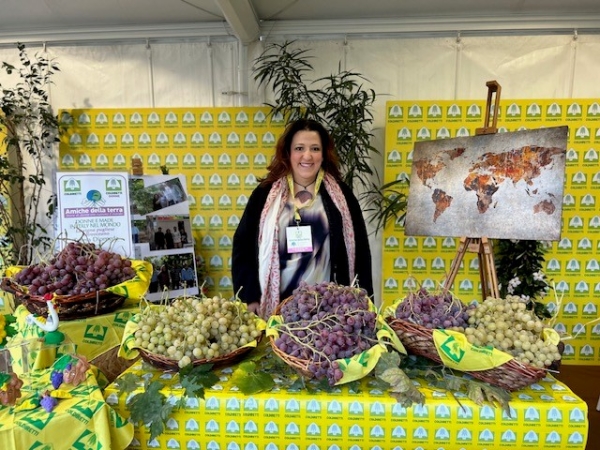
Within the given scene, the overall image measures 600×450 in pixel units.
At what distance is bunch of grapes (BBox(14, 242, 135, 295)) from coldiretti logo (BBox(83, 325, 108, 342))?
0.48ft

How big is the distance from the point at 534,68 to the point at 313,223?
2.73 meters

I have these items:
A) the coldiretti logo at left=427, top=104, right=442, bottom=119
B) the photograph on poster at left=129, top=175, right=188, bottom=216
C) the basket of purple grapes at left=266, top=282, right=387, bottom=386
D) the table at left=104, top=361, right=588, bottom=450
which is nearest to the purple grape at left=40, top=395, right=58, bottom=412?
the table at left=104, top=361, right=588, bottom=450

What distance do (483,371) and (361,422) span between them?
37 cm

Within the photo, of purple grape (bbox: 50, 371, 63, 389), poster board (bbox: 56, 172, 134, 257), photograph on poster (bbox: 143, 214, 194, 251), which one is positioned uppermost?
poster board (bbox: 56, 172, 134, 257)

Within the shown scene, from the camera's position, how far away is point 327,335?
3.47 ft

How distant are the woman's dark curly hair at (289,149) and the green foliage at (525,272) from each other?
189cm

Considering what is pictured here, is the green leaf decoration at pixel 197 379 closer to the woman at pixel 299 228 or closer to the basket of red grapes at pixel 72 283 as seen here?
the basket of red grapes at pixel 72 283

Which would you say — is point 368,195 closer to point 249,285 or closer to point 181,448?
point 249,285

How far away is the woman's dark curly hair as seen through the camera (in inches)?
76.8

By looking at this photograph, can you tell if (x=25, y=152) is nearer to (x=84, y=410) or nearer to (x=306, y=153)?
(x=306, y=153)

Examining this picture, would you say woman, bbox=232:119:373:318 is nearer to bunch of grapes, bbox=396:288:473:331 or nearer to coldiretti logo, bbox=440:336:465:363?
bunch of grapes, bbox=396:288:473:331

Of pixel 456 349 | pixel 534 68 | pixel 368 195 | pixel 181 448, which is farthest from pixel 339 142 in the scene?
pixel 181 448

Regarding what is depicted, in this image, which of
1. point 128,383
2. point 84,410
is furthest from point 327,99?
point 84,410

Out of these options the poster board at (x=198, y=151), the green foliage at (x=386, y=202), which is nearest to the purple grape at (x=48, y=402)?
the poster board at (x=198, y=151)
